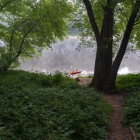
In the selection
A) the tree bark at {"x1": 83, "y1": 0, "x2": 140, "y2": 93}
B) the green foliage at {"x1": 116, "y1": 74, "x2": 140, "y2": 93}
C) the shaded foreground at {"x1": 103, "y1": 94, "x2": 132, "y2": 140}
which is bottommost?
the shaded foreground at {"x1": 103, "y1": 94, "x2": 132, "y2": 140}

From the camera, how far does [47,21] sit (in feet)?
46.2

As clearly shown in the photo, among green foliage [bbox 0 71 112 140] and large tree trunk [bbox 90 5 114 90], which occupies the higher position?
large tree trunk [bbox 90 5 114 90]

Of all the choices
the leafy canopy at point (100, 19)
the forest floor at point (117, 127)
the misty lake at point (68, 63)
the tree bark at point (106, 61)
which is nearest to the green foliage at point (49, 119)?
the forest floor at point (117, 127)

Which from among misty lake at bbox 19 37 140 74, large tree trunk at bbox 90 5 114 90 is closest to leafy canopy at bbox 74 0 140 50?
large tree trunk at bbox 90 5 114 90

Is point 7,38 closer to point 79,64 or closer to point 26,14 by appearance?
point 26,14

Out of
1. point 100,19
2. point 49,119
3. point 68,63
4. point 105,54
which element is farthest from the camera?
point 68,63

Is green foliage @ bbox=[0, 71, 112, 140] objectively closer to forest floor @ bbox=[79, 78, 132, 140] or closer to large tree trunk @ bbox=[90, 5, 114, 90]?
forest floor @ bbox=[79, 78, 132, 140]

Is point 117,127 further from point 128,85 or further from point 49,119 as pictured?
point 128,85

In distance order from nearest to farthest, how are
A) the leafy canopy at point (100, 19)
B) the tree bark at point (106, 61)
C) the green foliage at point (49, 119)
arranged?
the green foliage at point (49, 119), the tree bark at point (106, 61), the leafy canopy at point (100, 19)

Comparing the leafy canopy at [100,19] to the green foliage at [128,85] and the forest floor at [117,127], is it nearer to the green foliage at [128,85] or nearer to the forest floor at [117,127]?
the green foliage at [128,85]

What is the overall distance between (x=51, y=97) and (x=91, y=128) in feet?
7.36

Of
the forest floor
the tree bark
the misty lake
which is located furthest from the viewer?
the misty lake

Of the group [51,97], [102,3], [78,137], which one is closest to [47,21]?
[102,3]

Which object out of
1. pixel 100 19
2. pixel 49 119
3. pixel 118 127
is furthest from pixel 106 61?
pixel 49 119
